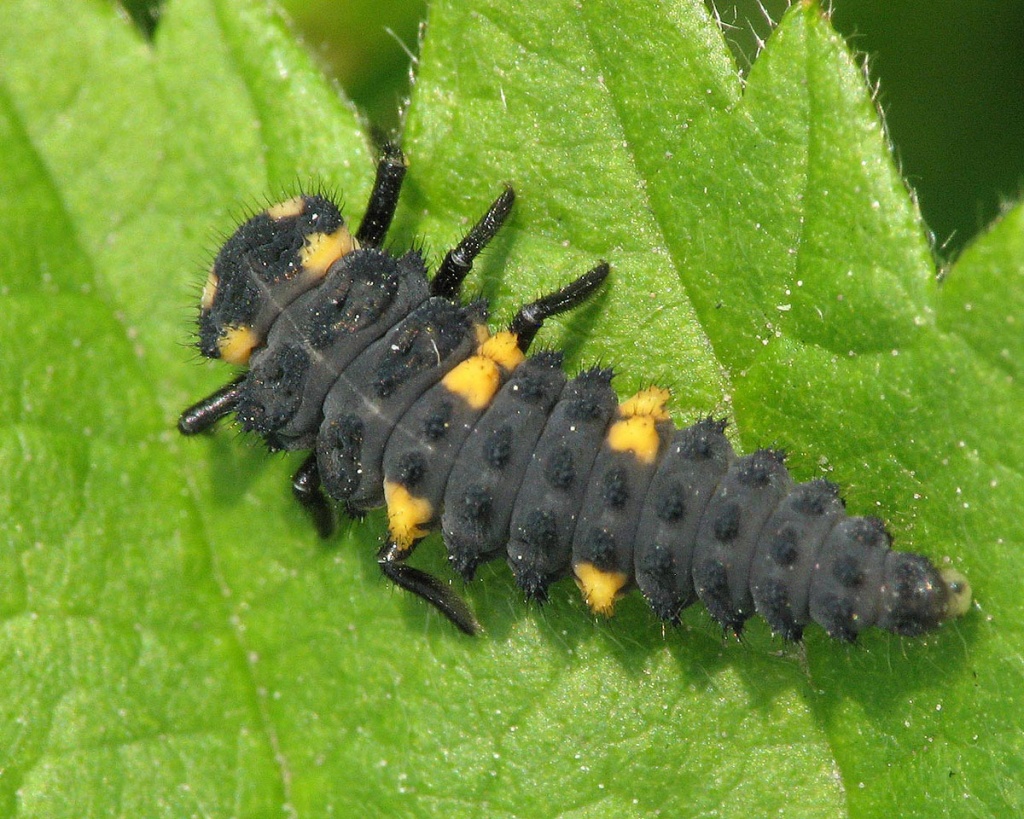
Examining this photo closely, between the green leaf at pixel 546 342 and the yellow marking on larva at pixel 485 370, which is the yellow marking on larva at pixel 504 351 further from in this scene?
the green leaf at pixel 546 342

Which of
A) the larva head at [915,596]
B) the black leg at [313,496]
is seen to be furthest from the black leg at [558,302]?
the larva head at [915,596]

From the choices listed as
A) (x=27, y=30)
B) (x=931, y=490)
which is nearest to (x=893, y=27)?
(x=931, y=490)

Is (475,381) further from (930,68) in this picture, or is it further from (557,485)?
(930,68)

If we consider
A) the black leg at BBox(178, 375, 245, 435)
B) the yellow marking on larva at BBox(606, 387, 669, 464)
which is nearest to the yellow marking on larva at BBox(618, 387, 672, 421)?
the yellow marking on larva at BBox(606, 387, 669, 464)

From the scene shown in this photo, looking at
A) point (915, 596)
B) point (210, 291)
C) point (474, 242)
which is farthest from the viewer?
point (210, 291)

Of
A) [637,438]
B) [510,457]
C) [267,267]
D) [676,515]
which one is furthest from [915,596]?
[267,267]
